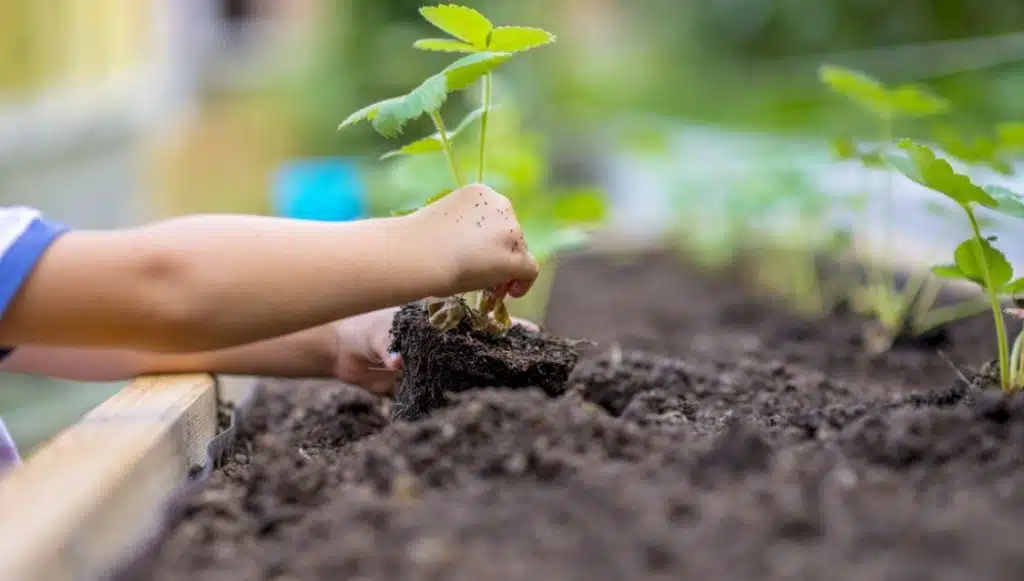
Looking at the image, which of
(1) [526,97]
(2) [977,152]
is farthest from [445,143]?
(1) [526,97]

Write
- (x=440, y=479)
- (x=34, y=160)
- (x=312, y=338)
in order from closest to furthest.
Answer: (x=440, y=479) < (x=312, y=338) < (x=34, y=160)

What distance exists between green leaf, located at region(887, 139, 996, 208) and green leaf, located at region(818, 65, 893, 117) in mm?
577

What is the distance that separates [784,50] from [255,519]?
4874mm

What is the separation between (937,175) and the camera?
1084 millimetres

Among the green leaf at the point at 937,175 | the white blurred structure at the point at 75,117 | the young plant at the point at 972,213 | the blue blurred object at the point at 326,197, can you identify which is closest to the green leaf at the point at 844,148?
the young plant at the point at 972,213

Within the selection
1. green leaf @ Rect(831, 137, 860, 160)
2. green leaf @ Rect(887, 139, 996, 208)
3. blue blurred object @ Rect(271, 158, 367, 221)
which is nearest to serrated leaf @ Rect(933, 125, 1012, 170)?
green leaf @ Rect(831, 137, 860, 160)

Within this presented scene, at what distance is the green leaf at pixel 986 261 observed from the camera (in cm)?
117

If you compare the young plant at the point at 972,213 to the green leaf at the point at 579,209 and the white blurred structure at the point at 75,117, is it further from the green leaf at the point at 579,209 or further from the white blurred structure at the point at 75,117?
the white blurred structure at the point at 75,117

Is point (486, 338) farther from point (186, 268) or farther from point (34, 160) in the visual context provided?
point (34, 160)

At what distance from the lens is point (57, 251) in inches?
36.5

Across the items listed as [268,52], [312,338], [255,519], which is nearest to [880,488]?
[255,519]

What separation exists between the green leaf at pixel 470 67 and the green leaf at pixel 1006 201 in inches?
20.0

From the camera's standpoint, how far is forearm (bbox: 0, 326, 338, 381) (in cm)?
135

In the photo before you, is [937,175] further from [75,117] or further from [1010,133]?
[75,117]
